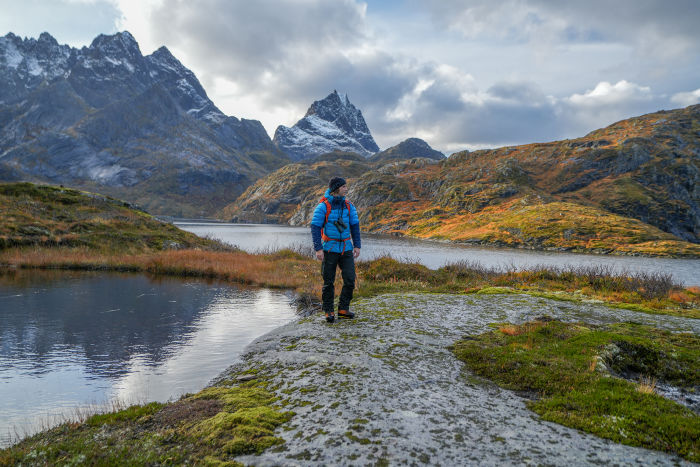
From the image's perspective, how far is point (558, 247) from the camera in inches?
3061

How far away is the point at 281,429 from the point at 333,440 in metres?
0.82

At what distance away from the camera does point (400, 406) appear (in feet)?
16.0

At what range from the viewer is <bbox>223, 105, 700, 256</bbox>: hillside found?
84312 millimetres

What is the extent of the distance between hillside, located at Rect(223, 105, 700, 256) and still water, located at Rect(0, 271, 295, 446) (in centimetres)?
8187

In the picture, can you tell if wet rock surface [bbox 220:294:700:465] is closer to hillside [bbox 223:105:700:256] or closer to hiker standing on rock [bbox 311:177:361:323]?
hiker standing on rock [bbox 311:177:361:323]

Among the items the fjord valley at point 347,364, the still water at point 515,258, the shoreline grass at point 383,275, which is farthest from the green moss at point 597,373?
the still water at point 515,258

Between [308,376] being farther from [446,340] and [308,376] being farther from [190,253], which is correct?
[190,253]

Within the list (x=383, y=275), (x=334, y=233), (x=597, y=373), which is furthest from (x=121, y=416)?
(x=383, y=275)

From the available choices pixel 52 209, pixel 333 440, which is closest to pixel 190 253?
pixel 52 209

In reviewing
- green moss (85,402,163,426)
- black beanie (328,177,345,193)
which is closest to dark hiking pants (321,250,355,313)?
black beanie (328,177,345,193)

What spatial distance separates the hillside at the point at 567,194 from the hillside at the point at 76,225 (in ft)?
247

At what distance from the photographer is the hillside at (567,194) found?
8431cm

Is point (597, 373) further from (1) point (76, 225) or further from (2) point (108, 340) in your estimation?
(1) point (76, 225)

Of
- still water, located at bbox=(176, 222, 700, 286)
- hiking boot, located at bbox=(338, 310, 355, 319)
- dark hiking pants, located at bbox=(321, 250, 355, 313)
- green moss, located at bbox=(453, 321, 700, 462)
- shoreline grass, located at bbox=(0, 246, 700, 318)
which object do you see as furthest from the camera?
still water, located at bbox=(176, 222, 700, 286)
